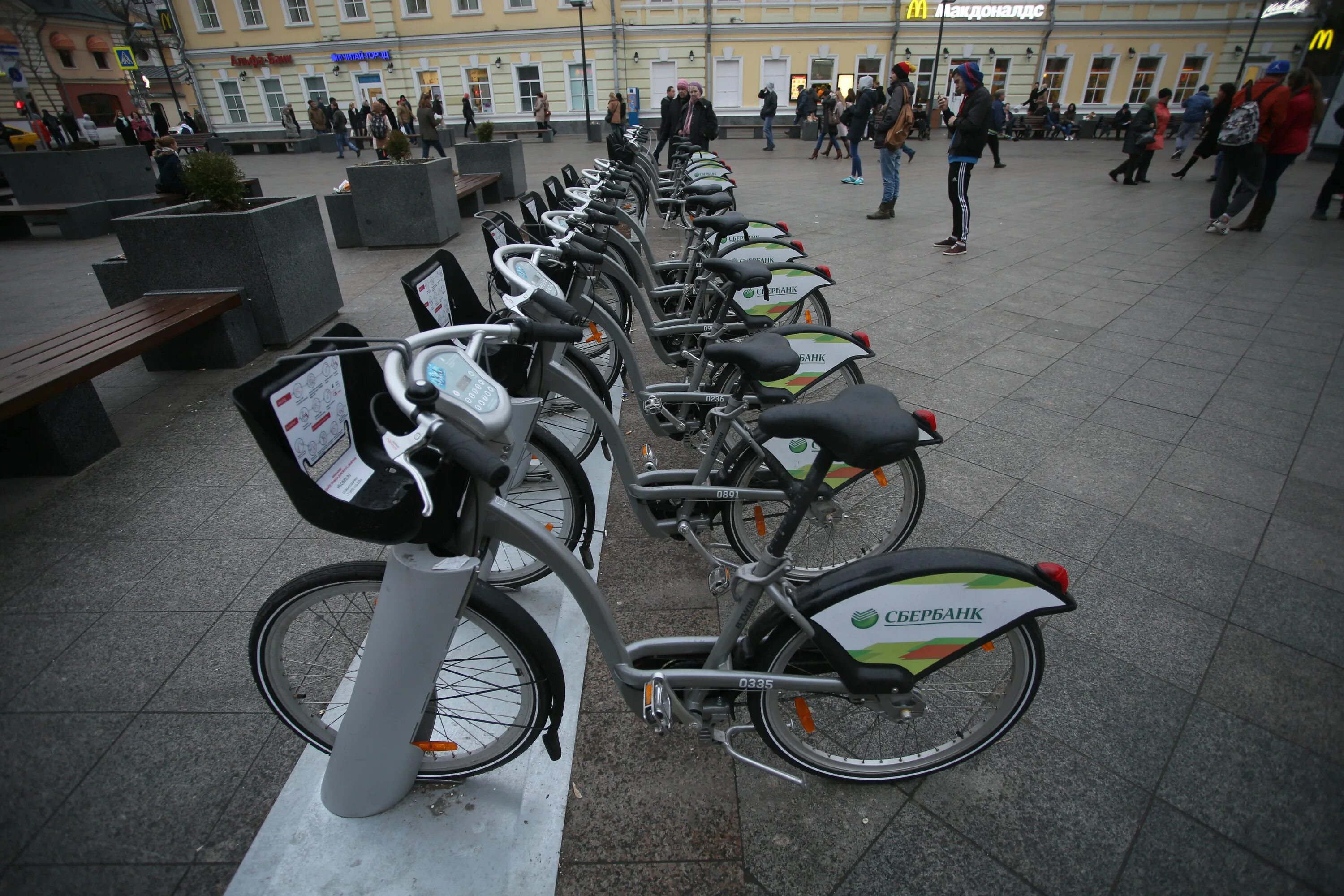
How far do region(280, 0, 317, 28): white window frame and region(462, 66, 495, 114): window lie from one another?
271 inches

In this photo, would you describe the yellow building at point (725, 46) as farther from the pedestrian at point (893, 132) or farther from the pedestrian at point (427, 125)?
the pedestrian at point (893, 132)

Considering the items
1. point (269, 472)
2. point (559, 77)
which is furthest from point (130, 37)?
point (269, 472)

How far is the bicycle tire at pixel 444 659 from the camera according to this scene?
1.65 metres

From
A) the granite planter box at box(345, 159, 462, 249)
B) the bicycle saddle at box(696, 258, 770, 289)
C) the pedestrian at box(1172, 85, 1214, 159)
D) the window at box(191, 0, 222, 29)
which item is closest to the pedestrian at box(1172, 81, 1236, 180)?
the pedestrian at box(1172, 85, 1214, 159)

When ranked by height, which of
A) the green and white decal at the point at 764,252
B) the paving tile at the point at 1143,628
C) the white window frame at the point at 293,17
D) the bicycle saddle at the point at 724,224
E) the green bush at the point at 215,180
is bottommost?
the paving tile at the point at 1143,628

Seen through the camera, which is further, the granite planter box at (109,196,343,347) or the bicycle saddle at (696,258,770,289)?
the granite planter box at (109,196,343,347)

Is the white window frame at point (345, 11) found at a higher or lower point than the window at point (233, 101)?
higher

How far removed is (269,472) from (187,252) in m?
2.30

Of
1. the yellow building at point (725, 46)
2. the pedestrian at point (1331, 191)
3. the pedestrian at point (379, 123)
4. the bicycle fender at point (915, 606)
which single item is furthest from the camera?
the yellow building at point (725, 46)

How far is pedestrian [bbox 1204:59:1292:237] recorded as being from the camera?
7.61 meters

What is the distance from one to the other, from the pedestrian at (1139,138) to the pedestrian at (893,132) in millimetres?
5921

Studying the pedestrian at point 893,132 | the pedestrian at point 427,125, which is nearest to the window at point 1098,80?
the pedestrian at point 893,132

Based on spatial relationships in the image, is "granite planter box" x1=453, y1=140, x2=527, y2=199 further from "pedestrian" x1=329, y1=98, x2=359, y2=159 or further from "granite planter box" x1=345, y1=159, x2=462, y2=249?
"pedestrian" x1=329, y1=98, x2=359, y2=159

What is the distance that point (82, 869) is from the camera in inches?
68.4
